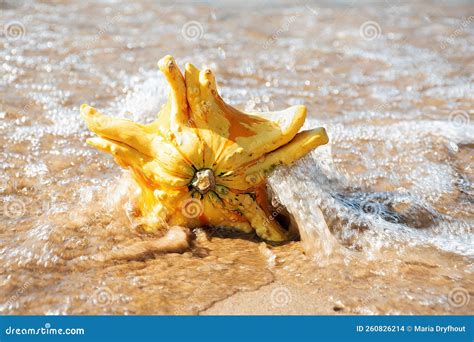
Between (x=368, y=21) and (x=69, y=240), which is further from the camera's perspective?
(x=368, y=21)

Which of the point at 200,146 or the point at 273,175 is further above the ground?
the point at 200,146

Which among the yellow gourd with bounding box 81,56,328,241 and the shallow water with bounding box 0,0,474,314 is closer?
the shallow water with bounding box 0,0,474,314

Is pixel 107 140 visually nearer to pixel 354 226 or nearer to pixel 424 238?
pixel 354 226

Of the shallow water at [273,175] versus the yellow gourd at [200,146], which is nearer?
the shallow water at [273,175]
